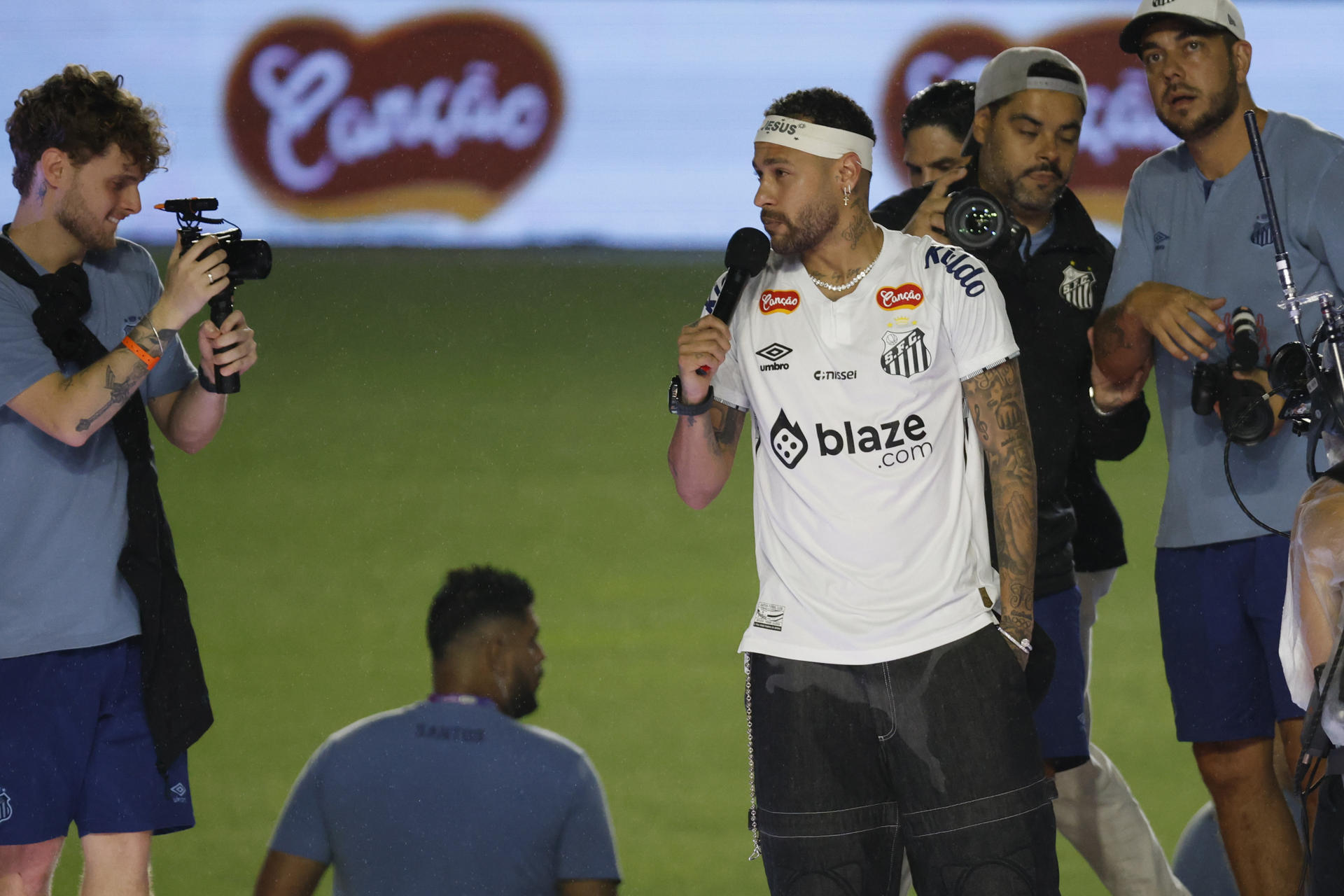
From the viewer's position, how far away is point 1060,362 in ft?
13.1

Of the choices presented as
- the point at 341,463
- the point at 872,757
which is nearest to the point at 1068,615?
the point at 872,757

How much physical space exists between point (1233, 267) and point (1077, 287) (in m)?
0.39

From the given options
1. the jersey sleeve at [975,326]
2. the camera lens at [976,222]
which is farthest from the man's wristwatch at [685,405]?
the camera lens at [976,222]

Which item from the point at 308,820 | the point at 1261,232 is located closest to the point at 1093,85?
the point at 1261,232

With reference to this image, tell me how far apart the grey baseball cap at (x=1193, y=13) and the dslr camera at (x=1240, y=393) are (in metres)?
0.70

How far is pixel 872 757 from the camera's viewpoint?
3176mm

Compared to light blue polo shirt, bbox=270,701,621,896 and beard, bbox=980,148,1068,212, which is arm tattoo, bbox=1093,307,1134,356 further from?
light blue polo shirt, bbox=270,701,621,896

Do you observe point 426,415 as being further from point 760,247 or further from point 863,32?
point 760,247

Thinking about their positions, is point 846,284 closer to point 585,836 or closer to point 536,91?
point 585,836

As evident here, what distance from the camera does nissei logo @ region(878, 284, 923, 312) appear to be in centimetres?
329

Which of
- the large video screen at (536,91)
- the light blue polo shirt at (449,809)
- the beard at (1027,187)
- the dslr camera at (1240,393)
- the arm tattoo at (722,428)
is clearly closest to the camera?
the light blue polo shirt at (449,809)

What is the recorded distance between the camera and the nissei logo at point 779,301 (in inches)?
133

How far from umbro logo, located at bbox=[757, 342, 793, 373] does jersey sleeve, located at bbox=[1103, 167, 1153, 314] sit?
1.04 m

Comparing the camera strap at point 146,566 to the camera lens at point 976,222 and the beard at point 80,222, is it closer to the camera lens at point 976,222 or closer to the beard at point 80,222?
the beard at point 80,222
